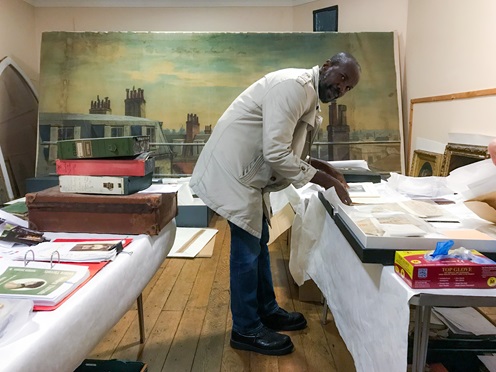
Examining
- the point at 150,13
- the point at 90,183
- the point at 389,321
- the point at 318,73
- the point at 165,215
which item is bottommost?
the point at 389,321

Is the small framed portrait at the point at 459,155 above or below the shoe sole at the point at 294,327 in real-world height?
above

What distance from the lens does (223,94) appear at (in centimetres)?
385

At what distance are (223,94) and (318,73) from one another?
8.10ft

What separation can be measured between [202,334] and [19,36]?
353 cm

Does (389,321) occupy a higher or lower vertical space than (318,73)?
lower

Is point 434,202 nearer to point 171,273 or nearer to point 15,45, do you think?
point 171,273

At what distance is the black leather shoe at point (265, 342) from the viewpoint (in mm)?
1718

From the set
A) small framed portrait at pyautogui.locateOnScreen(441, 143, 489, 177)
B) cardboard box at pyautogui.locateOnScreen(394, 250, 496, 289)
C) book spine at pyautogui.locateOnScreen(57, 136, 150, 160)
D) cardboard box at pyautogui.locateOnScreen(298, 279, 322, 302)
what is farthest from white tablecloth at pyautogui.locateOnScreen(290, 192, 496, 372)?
small framed portrait at pyautogui.locateOnScreen(441, 143, 489, 177)

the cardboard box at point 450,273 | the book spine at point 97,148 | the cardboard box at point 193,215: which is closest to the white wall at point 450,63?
the cardboard box at point 450,273

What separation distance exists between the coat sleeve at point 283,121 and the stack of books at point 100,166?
429 millimetres

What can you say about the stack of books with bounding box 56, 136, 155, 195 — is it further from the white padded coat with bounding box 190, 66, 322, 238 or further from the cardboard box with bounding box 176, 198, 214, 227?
the cardboard box with bounding box 176, 198, 214, 227

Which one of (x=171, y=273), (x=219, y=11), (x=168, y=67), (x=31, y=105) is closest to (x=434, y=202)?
(x=171, y=273)

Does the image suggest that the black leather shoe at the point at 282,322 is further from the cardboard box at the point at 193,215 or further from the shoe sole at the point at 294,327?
the cardboard box at the point at 193,215

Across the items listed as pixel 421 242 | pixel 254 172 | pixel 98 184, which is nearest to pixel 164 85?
Answer: pixel 254 172
